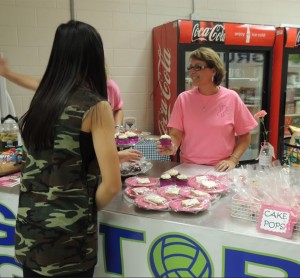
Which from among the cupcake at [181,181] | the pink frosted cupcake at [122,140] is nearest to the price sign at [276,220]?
the cupcake at [181,181]

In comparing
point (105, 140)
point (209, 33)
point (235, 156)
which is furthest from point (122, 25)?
point (105, 140)

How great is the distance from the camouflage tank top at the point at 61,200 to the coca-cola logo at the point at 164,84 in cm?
329

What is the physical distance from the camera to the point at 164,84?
4.60 m

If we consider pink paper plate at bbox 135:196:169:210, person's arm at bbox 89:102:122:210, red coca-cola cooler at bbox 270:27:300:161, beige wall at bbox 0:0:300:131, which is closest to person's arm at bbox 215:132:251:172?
pink paper plate at bbox 135:196:169:210

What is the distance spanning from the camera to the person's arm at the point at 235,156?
221 cm

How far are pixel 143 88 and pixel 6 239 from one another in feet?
11.0

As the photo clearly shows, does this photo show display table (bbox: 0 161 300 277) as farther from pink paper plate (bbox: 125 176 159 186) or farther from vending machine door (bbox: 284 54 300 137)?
vending machine door (bbox: 284 54 300 137)

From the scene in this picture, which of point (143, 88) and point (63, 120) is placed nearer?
point (63, 120)

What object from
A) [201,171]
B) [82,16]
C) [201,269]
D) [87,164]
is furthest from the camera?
[82,16]

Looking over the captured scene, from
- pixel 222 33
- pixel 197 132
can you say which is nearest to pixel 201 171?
pixel 197 132

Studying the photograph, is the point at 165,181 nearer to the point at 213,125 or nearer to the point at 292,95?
Result: the point at 213,125

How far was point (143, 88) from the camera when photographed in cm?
488

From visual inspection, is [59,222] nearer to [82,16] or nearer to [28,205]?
[28,205]

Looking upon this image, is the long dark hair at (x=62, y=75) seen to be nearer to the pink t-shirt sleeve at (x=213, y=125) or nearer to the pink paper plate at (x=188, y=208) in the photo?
the pink paper plate at (x=188, y=208)
